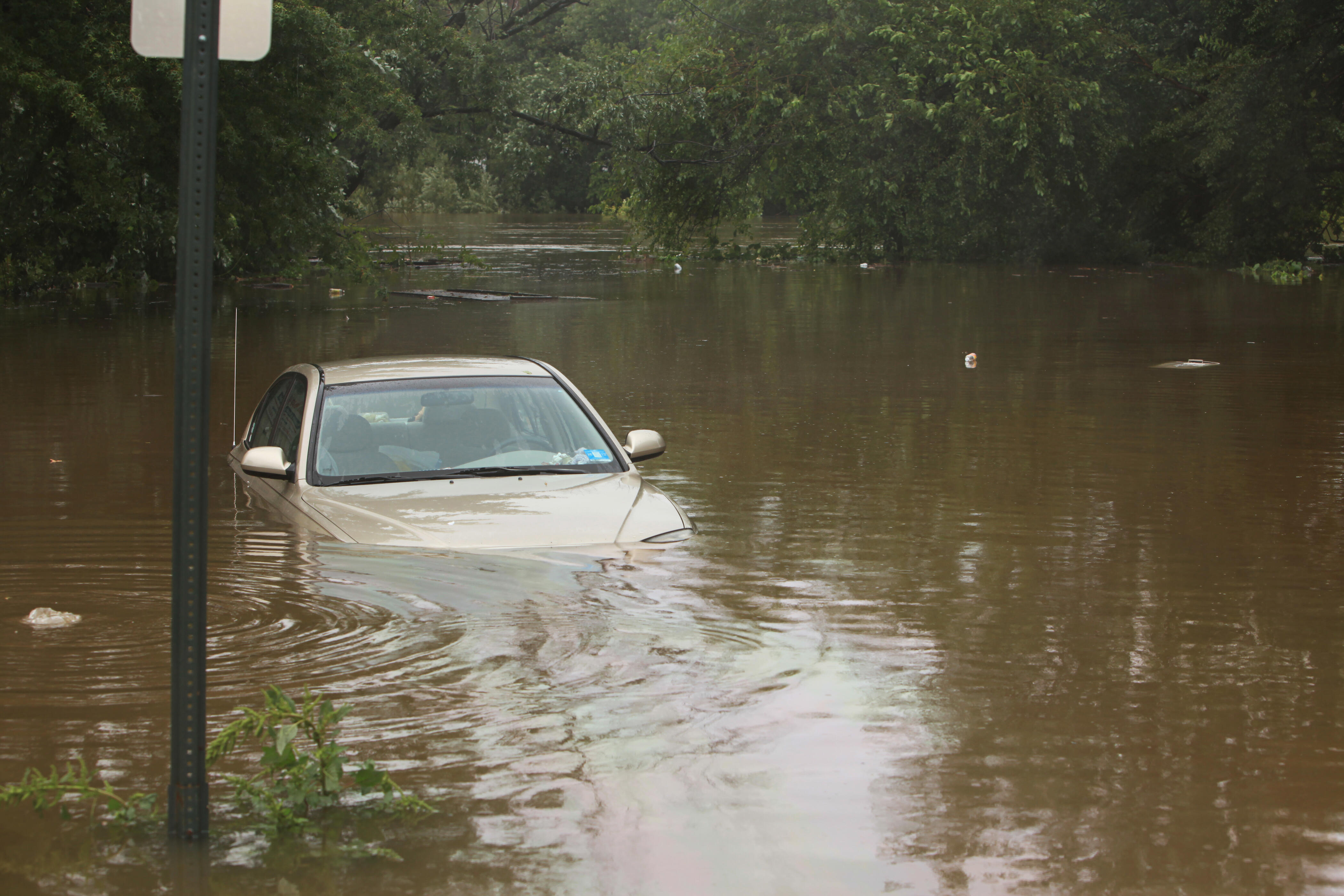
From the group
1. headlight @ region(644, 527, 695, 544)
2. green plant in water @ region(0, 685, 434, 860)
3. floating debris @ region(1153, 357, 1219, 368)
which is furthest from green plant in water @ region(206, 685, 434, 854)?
floating debris @ region(1153, 357, 1219, 368)

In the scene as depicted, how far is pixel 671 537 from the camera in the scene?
7.38 meters

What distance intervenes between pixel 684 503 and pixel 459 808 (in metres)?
5.20

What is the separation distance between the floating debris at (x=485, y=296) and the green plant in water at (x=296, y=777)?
23416mm

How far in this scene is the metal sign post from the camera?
3.44 metres

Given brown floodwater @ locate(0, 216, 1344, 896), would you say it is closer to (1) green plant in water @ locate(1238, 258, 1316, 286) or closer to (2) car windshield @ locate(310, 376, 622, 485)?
(2) car windshield @ locate(310, 376, 622, 485)

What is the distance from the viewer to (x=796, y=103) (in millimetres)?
35906

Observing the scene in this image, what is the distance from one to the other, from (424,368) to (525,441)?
30.4 inches

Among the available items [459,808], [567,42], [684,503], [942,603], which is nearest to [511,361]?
[684,503]

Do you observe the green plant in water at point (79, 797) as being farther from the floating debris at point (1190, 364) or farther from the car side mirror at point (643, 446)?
the floating debris at point (1190, 364)

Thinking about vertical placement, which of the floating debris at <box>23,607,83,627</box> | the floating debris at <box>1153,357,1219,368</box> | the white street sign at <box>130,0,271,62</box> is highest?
the white street sign at <box>130,0,271,62</box>

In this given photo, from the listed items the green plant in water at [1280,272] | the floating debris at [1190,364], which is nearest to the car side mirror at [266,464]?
the floating debris at [1190,364]

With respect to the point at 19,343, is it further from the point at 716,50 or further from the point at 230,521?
the point at 716,50

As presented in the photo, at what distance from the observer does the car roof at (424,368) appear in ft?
26.8

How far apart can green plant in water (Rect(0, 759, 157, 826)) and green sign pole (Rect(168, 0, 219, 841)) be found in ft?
0.91
